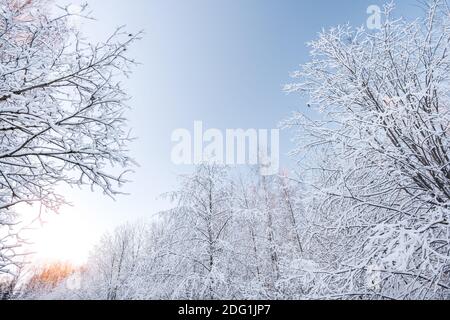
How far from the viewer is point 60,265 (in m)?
67.5

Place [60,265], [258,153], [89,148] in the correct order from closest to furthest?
[89,148] → [258,153] → [60,265]

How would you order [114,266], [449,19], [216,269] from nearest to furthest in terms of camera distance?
[449,19]
[216,269]
[114,266]

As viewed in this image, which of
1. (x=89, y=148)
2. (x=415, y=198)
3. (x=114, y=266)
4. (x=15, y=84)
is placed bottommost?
(x=114, y=266)

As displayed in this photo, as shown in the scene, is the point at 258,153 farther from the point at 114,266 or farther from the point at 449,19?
the point at 114,266

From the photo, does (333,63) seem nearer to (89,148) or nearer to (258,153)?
(89,148)

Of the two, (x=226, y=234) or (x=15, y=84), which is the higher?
(x=15, y=84)

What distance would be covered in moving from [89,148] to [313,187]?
10.5ft

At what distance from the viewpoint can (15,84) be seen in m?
3.22
